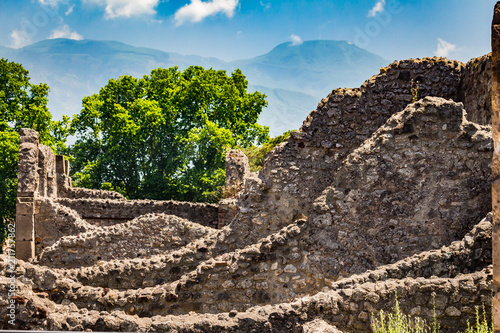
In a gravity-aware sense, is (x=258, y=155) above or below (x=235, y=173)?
above

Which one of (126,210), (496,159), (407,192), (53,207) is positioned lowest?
(496,159)

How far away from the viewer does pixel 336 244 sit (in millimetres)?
6250

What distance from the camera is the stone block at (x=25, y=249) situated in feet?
42.0

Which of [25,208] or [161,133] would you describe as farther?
[161,133]

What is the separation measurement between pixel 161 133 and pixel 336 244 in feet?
82.7

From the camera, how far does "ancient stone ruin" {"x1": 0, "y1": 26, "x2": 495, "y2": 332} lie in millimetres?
4633

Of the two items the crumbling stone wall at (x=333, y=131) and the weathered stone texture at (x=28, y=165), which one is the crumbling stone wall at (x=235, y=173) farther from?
the crumbling stone wall at (x=333, y=131)

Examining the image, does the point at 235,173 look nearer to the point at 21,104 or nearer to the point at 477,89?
the point at 477,89

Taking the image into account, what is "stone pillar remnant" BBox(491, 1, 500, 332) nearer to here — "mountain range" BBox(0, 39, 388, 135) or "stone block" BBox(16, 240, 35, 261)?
"stone block" BBox(16, 240, 35, 261)

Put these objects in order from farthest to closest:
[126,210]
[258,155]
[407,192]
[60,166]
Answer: [258,155] < [60,166] < [126,210] < [407,192]

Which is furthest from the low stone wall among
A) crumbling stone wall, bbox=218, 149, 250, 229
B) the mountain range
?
the mountain range

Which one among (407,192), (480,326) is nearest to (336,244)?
(407,192)

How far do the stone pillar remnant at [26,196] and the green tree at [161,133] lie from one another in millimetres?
14116

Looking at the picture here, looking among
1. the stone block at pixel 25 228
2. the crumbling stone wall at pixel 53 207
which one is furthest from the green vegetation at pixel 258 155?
the stone block at pixel 25 228
